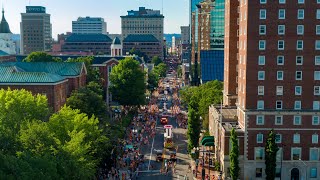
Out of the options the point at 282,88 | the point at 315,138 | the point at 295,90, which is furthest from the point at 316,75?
the point at 315,138

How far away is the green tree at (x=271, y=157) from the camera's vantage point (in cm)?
6944

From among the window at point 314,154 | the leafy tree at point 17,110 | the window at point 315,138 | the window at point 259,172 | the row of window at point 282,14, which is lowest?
the window at point 259,172

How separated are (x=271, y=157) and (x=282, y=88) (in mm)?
9971

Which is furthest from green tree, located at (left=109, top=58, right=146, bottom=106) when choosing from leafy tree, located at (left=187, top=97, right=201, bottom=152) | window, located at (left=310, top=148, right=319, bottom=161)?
window, located at (left=310, top=148, right=319, bottom=161)

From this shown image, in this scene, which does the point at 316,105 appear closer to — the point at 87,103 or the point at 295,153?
the point at 295,153

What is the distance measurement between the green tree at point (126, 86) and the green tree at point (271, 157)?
213 ft

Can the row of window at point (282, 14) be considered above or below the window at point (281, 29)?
above

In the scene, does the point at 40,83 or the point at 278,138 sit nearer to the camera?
the point at 278,138

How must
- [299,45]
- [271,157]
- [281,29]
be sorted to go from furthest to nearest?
[299,45], [281,29], [271,157]

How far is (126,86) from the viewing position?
431 ft

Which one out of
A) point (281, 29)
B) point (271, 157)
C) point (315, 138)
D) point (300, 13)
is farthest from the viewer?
point (315, 138)

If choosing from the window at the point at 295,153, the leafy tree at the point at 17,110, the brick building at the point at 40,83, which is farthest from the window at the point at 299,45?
the brick building at the point at 40,83

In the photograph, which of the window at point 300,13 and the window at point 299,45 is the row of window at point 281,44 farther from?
the window at point 300,13

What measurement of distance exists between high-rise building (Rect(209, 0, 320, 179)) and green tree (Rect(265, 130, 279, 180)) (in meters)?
3.11
